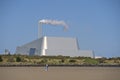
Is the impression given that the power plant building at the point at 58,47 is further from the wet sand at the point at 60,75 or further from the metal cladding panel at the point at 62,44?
the wet sand at the point at 60,75

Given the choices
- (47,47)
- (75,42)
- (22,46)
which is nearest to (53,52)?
(47,47)

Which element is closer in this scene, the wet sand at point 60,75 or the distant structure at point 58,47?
the wet sand at point 60,75

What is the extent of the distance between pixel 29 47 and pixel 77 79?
161ft

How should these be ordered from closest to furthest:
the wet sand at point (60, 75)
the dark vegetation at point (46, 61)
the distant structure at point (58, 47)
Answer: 1. the wet sand at point (60, 75)
2. the dark vegetation at point (46, 61)
3. the distant structure at point (58, 47)

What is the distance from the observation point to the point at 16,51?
6525 cm

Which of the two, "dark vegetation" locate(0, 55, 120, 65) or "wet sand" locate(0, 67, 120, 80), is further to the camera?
"dark vegetation" locate(0, 55, 120, 65)

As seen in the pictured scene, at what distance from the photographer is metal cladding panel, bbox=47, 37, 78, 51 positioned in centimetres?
5456

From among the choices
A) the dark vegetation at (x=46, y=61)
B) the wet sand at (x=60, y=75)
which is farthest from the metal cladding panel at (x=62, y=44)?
the wet sand at (x=60, y=75)

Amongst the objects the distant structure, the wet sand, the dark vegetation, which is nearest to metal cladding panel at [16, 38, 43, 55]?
the distant structure

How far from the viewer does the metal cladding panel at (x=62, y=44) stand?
5456cm

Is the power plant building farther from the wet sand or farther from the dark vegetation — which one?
the wet sand

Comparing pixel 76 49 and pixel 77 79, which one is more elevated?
pixel 76 49

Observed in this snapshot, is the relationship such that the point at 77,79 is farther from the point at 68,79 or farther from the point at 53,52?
the point at 53,52

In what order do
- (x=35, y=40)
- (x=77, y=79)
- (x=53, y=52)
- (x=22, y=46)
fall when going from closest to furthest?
(x=77, y=79), (x=53, y=52), (x=35, y=40), (x=22, y=46)
